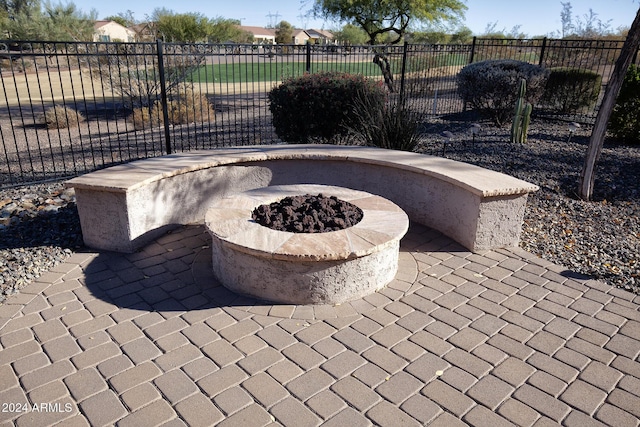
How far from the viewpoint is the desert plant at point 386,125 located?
6211mm

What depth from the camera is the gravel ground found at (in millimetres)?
3924

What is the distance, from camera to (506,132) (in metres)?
8.82

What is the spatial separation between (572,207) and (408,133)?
2211 mm

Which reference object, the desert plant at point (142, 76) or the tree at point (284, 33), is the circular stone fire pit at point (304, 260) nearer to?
the desert plant at point (142, 76)

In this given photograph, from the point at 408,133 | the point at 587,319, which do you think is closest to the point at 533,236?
the point at 587,319

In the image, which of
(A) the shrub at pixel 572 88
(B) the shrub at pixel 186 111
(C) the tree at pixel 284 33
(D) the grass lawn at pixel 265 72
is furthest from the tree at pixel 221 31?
(A) the shrub at pixel 572 88

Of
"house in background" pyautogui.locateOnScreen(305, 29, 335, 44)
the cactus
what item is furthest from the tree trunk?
"house in background" pyautogui.locateOnScreen(305, 29, 335, 44)

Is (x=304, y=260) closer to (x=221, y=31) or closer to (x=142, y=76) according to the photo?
(x=142, y=76)

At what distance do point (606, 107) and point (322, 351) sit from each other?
15.3 ft

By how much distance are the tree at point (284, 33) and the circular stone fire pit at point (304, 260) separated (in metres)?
58.0

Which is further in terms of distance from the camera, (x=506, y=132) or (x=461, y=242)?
(x=506, y=132)

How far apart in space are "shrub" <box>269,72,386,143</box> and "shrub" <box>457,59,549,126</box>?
3.50 meters

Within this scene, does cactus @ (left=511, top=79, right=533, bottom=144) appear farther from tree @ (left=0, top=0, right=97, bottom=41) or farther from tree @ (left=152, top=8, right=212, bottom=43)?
tree @ (left=0, top=0, right=97, bottom=41)

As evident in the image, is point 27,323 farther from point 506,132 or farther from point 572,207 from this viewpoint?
point 506,132
